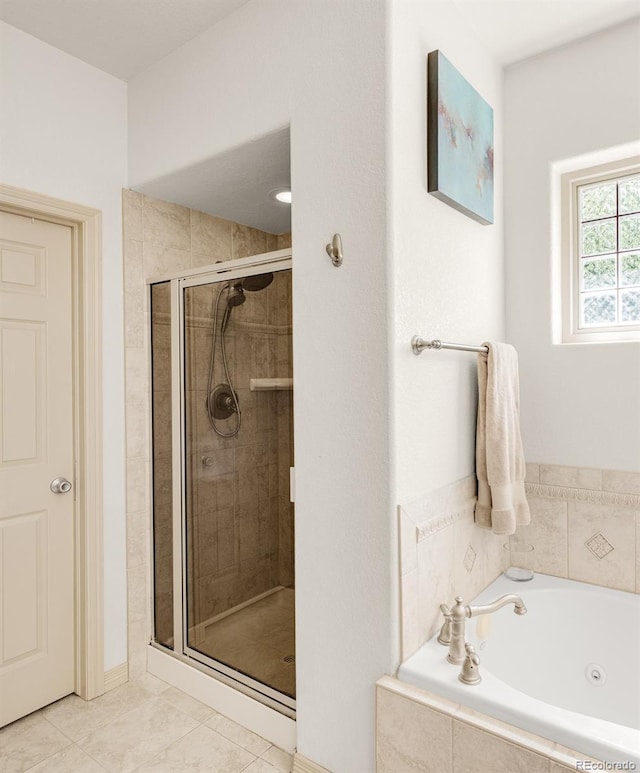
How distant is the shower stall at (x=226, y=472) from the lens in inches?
79.1

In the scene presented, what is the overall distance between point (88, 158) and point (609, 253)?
87.8 inches

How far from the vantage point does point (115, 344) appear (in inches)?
89.7

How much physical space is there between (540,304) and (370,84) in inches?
46.2

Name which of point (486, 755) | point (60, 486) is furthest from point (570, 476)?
point (60, 486)

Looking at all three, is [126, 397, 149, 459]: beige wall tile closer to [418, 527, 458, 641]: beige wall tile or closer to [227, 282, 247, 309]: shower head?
[227, 282, 247, 309]: shower head

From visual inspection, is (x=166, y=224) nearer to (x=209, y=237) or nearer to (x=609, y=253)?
(x=209, y=237)

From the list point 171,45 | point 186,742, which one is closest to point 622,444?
point 186,742

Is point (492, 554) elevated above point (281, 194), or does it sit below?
below

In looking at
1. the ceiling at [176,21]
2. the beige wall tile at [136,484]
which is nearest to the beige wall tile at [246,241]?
the ceiling at [176,21]

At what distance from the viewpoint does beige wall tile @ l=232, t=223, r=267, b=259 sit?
2844 mm

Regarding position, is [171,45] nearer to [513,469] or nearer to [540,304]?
[540,304]

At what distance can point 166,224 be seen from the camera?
8.14 ft

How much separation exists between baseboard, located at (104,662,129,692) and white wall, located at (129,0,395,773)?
970 millimetres

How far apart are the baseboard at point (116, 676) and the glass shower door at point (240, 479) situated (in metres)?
0.30
